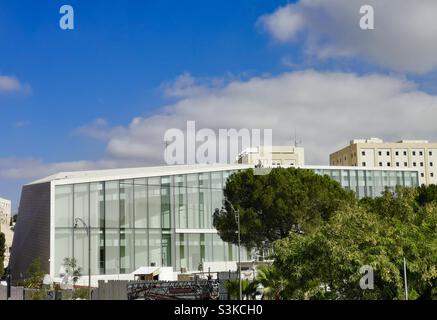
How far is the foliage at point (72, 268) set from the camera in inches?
2356

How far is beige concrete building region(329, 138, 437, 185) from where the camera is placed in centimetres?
16000

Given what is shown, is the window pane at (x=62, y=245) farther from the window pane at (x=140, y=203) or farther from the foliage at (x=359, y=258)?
the foliage at (x=359, y=258)

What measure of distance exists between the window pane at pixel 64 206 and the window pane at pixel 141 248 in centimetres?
759

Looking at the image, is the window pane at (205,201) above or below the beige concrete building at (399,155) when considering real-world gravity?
below

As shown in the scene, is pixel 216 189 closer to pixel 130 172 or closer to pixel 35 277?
pixel 130 172

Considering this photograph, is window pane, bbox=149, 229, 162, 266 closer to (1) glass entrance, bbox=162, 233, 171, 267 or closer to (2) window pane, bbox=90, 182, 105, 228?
(1) glass entrance, bbox=162, 233, 171, 267

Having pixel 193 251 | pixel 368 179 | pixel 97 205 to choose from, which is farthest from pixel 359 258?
pixel 368 179

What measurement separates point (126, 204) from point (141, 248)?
5.01m

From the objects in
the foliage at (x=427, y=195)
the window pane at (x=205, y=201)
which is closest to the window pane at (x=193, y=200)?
the window pane at (x=205, y=201)

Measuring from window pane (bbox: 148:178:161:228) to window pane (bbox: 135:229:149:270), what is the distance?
1.43 metres

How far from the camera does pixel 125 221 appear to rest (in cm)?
6900

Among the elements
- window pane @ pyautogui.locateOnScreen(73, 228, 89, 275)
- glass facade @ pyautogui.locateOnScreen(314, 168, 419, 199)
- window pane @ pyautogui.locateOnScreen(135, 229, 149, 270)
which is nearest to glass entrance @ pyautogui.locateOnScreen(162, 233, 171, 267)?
window pane @ pyautogui.locateOnScreen(135, 229, 149, 270)
